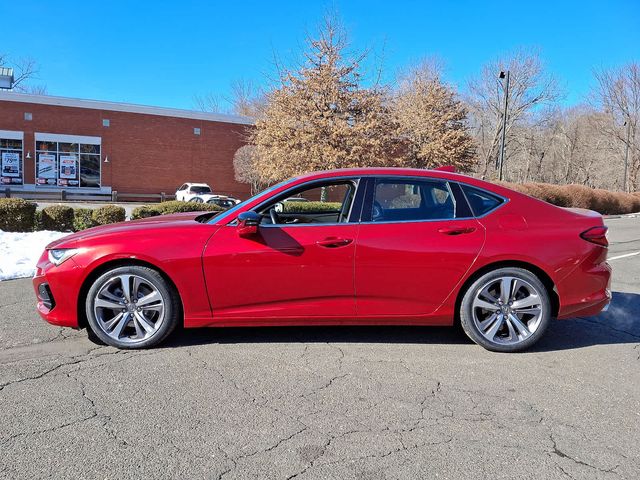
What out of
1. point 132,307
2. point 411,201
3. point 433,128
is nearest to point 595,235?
point 411,201

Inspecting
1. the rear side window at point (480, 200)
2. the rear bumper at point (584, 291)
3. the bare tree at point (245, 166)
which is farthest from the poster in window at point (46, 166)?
the rear bumper at point (584, 291)

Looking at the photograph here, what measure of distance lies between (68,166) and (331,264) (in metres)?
33.3

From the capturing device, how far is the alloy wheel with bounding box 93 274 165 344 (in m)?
4.02

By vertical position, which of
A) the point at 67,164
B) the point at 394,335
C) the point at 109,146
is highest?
the point at 109,146

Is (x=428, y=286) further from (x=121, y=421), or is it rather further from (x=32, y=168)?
(x=32, y=168)

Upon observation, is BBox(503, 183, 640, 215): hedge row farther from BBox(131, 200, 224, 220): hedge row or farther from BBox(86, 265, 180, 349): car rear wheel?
BBox(86, 265, 180, 349): car rear wheel

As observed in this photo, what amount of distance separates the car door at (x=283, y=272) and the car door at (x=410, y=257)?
137mm

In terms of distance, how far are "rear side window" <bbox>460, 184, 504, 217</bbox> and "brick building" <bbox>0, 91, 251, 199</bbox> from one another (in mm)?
27217

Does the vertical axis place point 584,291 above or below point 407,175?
below

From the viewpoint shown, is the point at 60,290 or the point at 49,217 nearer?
the point at 60,290

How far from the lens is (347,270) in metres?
4.03

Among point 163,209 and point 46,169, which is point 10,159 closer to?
point 46,169

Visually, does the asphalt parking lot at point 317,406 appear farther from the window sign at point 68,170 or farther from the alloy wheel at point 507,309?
the window sign at point 68,170

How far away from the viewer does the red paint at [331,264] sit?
157 inches
